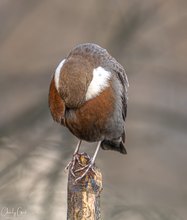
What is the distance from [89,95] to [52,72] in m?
3.82

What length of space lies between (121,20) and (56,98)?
4.12 meters

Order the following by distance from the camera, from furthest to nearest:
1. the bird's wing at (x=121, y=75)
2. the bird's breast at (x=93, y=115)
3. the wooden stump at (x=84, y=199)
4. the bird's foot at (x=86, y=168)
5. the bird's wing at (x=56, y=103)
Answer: the bird's wing at (x=121, y=75) < the bird's breast at (x=93, y=115) < the bird's wing at (x=56, y=103) < the bird's foot at (x=86, y=168) < the wooden stump at (x=84, y=199)

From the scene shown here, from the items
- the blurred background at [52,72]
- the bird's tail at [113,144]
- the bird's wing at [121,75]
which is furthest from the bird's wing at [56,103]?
the blurred background at [52,72]

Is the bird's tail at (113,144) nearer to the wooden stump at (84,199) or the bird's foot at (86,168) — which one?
the bird's foot at (86,168)

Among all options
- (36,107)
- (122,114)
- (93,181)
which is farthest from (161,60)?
(93,181)

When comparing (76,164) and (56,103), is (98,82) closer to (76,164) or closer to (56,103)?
(56,103)

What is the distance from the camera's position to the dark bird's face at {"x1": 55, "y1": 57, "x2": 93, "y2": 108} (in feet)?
14.0

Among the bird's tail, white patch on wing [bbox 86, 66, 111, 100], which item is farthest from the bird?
the bird's tail

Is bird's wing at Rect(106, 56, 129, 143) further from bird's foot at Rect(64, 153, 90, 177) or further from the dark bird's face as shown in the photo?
bird's foot at Rect(64, 153, 90, 177)

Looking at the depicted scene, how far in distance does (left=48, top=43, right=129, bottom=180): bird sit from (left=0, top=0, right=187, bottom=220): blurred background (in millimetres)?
3290

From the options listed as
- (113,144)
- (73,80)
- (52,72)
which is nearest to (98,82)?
(73,80)

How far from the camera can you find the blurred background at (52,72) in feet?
27.3

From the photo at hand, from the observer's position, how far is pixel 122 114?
503cm

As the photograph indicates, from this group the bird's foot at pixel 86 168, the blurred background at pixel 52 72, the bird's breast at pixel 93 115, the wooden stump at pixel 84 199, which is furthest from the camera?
the blurred background at pixel 52 72
